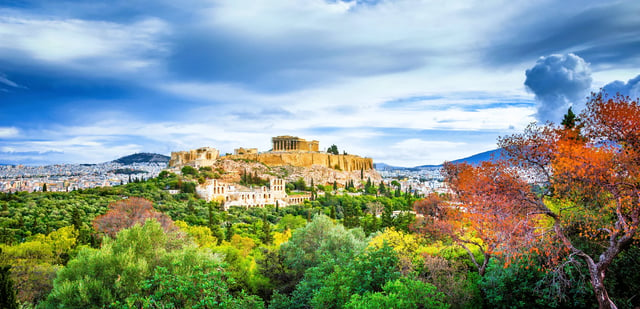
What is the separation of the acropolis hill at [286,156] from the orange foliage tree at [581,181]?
69196mm

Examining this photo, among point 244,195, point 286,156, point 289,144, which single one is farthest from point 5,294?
point 289,144

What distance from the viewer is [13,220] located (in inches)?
1177

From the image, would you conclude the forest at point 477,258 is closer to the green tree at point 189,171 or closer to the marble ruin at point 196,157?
the green tree at point 189,171

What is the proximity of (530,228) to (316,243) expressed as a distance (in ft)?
35.3

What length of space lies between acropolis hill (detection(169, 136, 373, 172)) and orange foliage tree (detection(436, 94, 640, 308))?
227 feet

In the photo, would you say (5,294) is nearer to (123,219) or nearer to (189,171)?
(123,219)

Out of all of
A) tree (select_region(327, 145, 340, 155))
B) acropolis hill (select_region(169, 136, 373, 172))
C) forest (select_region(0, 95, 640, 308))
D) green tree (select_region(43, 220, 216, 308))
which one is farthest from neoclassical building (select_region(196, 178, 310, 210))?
tree (select_region(327, 145, 340, 155))

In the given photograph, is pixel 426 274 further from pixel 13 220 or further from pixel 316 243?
pixel 13 220

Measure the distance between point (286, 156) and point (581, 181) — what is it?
83.7 m

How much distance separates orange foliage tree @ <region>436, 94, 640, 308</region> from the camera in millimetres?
7855

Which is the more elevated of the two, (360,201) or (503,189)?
(503,189)

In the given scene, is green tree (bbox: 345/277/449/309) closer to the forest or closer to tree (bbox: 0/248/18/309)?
the forest

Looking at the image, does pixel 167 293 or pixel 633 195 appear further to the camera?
pixel 167 293

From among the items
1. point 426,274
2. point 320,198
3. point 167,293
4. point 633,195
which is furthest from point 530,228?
point 320,198
